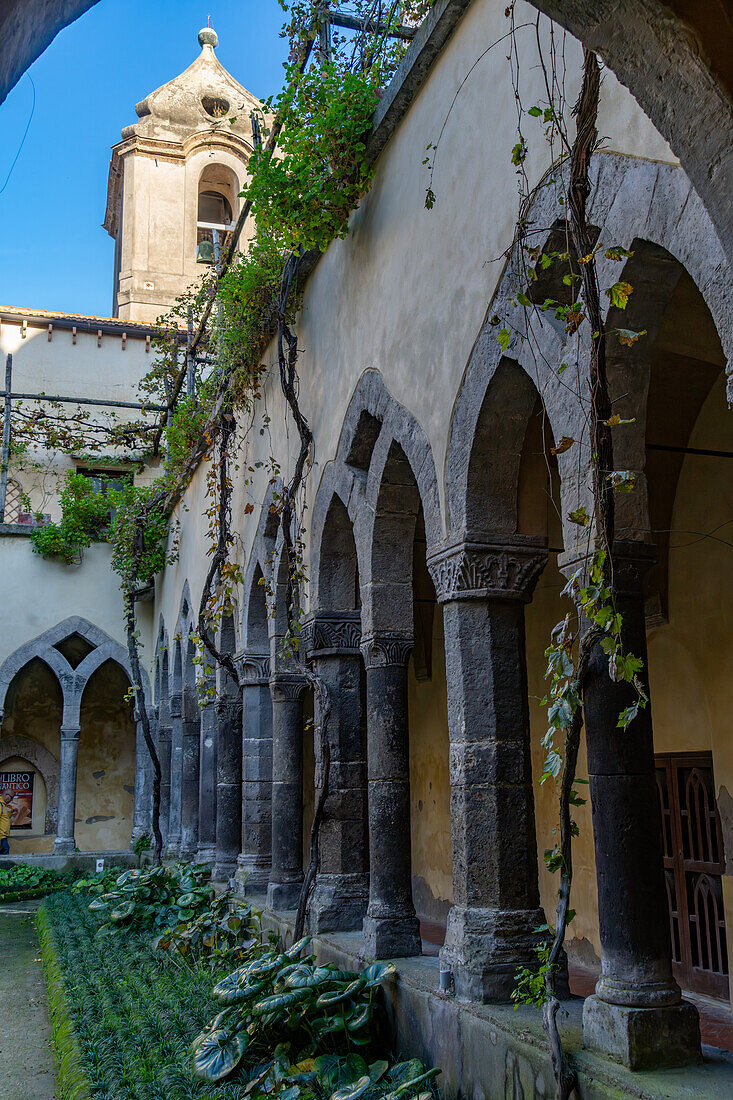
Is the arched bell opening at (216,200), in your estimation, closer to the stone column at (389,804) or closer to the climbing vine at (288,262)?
the climbing vine at (288,262)

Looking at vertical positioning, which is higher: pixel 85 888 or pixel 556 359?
pixel 556 359

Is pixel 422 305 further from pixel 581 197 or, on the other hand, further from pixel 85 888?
pixel 85 888

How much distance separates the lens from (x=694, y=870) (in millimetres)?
6086

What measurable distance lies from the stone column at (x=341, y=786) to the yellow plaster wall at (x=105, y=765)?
38.6ft

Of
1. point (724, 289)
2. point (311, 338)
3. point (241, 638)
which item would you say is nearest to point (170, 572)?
point (241, 638)

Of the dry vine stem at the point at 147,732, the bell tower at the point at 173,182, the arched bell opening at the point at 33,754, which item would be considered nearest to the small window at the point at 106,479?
the dry vine stem at the point at 147,732

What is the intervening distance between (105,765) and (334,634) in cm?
1292

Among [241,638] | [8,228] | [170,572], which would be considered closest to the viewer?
[8,228]

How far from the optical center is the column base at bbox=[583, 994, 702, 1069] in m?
3.05

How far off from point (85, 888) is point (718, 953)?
325 inches

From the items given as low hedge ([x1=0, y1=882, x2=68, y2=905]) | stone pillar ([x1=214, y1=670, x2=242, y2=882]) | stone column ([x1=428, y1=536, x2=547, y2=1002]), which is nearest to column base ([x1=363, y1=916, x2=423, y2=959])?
stone column ([x1=428, y1=536, x2=547, y2=1002])

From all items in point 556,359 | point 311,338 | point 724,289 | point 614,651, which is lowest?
point 614,651

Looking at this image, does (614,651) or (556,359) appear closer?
(614,651)

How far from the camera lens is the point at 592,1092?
3.02 m
